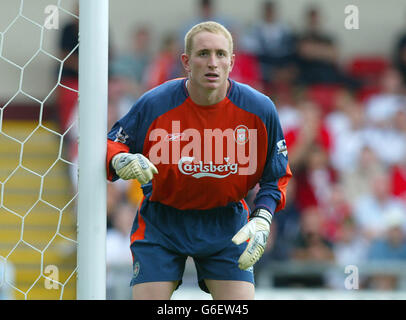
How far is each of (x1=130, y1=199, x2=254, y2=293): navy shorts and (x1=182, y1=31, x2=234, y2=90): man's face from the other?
0.66 metres

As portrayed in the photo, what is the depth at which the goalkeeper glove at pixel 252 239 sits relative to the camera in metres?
3.31

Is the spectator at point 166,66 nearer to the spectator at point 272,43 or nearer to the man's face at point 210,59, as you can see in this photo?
the spectator at point 272,43

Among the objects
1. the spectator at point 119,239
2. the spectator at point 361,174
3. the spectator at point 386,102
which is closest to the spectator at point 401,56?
the spectator at point 386,102

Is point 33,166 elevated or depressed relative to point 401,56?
depressed

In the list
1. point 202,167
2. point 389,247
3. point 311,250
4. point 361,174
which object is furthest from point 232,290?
point 361,174

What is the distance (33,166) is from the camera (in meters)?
8.13

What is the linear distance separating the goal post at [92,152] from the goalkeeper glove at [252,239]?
0.64m

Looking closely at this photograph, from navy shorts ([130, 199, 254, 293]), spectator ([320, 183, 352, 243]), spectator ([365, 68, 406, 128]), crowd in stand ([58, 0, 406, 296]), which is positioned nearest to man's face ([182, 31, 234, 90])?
navy shorts ([130, 199, 254, 293])

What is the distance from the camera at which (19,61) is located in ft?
29.0

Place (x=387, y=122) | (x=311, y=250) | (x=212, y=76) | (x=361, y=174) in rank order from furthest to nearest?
(x=387, y=122) < (x=361, y=174) < (x=311, y=250) < (x=212, y=76)

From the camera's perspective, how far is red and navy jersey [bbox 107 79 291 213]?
3.48 meters

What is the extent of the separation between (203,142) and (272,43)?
517cm

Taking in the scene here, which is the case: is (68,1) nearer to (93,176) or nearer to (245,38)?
(245,38)

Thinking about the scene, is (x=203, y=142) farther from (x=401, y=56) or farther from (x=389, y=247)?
(x=401, y=56)
